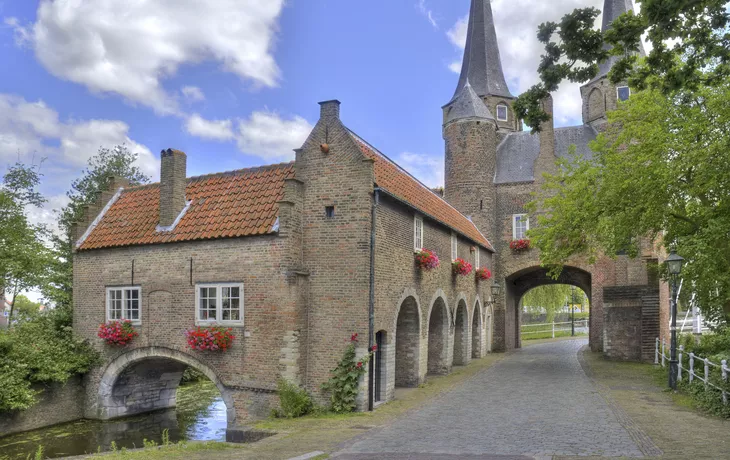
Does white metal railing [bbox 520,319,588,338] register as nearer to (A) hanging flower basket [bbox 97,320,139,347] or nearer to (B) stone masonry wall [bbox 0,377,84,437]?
(A) hanging flower basket [bbox 97,320,139,347]

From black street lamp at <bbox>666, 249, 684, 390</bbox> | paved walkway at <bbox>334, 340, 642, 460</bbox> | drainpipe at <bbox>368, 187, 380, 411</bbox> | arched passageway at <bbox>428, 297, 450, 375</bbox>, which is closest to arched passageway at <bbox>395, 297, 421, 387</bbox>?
paved walkway at <bbox>334, 340, 642, 460</bbox>

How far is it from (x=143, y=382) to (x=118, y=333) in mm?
3005

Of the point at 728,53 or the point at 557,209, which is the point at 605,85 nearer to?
the point at 557,209

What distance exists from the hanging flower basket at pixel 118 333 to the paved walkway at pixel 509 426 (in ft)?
28.7

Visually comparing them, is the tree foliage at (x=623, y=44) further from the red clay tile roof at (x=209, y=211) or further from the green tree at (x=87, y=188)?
the green tree at (x=87, y=188)

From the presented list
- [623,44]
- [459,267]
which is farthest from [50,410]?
[623,44]

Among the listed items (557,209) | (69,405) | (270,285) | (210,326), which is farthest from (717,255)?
(69,405)

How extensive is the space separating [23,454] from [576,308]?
75621mm

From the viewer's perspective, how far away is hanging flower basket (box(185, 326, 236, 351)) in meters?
15.2

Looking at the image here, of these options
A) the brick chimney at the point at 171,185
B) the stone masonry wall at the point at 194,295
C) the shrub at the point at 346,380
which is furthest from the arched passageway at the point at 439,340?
the brick chimney at the point at 171,185

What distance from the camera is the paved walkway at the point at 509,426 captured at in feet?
31.9

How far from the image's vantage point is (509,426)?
1197 cm

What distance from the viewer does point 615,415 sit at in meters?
12.9

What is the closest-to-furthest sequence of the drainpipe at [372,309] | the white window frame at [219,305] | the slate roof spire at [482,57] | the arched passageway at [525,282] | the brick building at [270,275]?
the drainpipe at [372,309] < the brick building at [270,275] < the white window frame at [219,305] < the arched passageway at [525,282] < the slate roof spire at [482,57]
